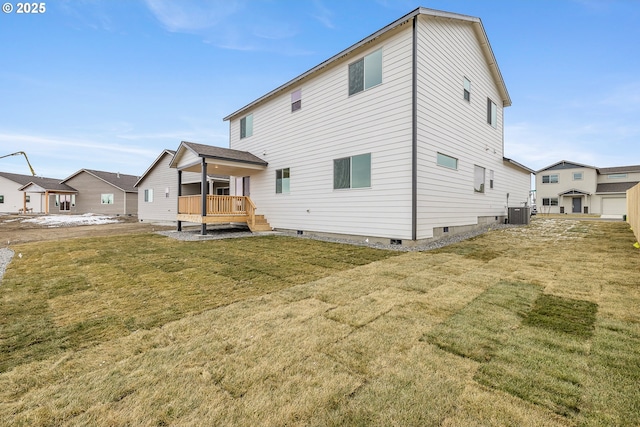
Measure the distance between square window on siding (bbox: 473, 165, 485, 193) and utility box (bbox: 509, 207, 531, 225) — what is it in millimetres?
→ 4029

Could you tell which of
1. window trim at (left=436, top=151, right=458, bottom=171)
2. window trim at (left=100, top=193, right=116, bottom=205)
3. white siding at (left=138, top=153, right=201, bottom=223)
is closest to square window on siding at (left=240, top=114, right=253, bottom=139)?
white siding at (left=138, top=153, right=201, bottom=223)

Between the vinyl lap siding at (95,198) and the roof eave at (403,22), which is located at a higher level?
the roof eave at (403,22)

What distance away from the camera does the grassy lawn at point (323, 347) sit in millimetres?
1819

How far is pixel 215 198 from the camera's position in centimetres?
1255

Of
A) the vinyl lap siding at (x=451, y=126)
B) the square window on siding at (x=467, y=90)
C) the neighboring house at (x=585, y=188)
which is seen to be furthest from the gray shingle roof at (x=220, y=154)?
the neighboring house at (x=585, y=188)

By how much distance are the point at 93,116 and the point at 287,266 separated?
36943 millimetres

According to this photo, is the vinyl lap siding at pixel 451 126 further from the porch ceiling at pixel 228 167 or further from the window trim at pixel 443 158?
the porch ceiling at pixel 228 167

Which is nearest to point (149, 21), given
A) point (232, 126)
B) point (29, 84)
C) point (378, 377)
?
point (232, 126)

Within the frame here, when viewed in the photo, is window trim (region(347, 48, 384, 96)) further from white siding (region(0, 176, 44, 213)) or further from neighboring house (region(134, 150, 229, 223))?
white siding (region(0, 176, 44, 213))

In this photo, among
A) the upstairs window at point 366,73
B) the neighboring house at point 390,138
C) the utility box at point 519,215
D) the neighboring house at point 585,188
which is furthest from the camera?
the neighboring house at point 585,188

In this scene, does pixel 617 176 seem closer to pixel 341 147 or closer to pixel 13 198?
pixel 341 147

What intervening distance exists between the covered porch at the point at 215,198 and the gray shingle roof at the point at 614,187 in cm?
4235

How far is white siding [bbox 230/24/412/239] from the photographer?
8.89m

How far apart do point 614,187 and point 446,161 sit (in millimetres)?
38945
